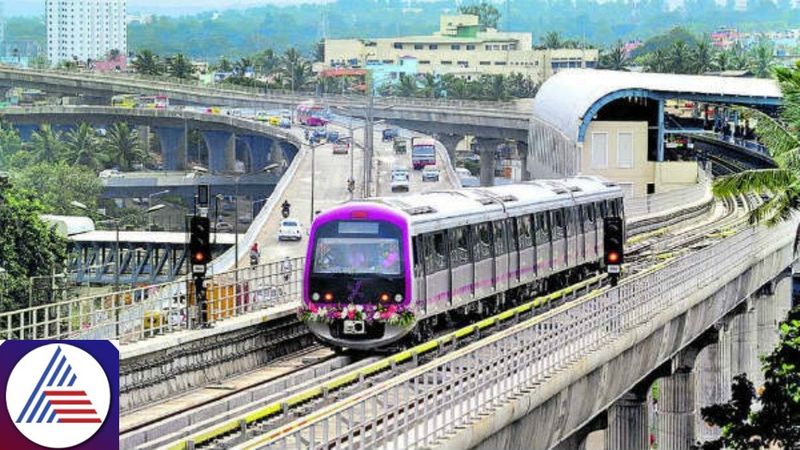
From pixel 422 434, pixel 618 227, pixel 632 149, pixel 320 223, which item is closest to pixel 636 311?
pixel 618 227

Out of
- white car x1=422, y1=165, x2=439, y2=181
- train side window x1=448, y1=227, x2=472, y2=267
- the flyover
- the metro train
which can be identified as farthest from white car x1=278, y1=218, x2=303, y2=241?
the flyover

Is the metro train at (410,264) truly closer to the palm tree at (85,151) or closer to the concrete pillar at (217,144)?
the palm tree at (85,151)

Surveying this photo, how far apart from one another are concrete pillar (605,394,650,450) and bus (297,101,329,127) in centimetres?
14650

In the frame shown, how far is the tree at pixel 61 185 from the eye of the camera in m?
136

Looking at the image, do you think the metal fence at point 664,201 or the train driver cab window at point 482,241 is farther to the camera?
the metal fence at point 664,201

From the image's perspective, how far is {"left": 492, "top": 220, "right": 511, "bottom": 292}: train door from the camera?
37250 mm

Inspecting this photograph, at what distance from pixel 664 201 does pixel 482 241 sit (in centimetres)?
4919

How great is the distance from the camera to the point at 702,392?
62.4m

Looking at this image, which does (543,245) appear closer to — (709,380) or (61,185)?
(709,380)

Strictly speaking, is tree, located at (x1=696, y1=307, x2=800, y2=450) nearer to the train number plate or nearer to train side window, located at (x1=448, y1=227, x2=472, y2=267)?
the train number plate

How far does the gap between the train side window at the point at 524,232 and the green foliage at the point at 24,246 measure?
31.2 meters

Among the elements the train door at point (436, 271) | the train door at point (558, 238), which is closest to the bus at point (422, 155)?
the train door at point (558, 238)

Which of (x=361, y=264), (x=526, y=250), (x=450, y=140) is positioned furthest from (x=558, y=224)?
(x=450, y=140)

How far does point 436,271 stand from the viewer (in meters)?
32.8
